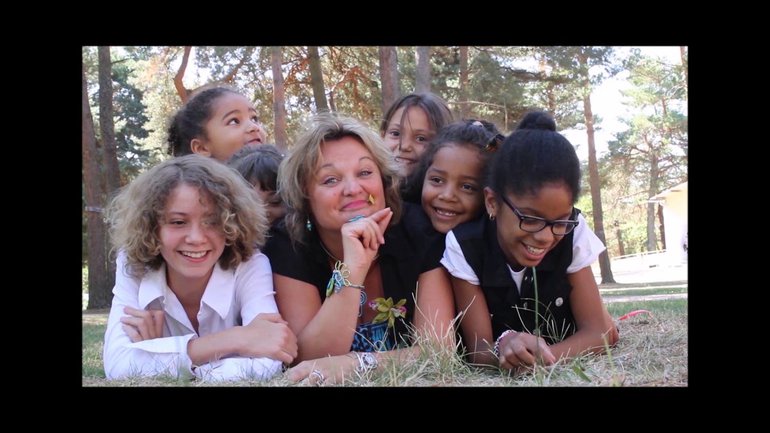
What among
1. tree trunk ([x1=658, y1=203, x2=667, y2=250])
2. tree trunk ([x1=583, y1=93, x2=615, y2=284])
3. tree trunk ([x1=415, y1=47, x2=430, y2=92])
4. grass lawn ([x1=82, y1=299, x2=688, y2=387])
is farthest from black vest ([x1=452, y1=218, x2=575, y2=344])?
tree trunk ([x1=658, y1=203, x2=667, y2=250])

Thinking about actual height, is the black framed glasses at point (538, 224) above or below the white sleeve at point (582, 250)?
above

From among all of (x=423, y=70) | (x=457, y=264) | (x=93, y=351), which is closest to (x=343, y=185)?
(x=457, y=264)

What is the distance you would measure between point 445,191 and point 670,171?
20415mm

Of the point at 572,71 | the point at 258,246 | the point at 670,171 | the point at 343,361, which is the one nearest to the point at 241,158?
the point at 258,246

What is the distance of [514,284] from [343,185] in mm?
947

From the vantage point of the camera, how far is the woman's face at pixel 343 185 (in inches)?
133

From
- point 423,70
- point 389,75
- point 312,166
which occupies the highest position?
point 423,70

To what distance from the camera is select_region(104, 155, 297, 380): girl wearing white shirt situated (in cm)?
323

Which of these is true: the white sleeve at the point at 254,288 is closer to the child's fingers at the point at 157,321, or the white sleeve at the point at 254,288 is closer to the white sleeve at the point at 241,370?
the white sleeve at the point at 241,370

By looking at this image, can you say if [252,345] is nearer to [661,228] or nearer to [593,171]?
[593,171]

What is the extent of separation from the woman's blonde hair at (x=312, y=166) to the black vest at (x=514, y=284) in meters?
0.41

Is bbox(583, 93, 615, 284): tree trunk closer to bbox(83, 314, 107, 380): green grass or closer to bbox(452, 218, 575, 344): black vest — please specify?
bbox(83, 314, 107, 380): green grass

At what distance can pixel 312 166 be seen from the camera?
348 centimetres

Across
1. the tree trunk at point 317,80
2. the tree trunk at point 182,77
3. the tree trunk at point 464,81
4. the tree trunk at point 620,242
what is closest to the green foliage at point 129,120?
the tree trunk at point 182,77
